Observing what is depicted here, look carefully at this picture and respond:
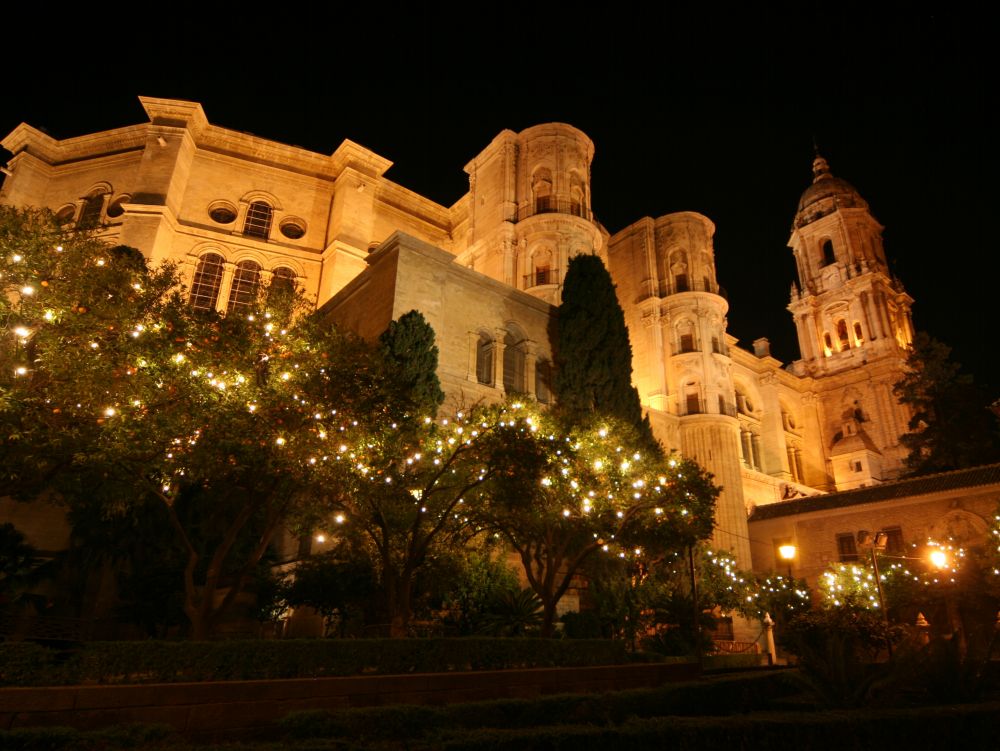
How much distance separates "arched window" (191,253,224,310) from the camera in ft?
97.1

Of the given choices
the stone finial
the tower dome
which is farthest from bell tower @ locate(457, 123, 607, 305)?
the stone finial

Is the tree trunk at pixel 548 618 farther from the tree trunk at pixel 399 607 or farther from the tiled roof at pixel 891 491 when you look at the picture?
the tiled roof at pixel 891 491

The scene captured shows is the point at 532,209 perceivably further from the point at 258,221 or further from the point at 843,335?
the point at 843,335

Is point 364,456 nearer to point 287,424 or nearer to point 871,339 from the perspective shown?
point 287,424

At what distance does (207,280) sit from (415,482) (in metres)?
20.8

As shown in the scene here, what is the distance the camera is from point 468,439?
14875mm

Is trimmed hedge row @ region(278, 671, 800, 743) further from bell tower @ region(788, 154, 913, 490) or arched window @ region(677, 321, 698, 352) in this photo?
bell tower @ region(788, 154, 913, 490)

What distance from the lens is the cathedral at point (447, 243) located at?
81.1ft

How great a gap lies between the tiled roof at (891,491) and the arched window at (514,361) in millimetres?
19119

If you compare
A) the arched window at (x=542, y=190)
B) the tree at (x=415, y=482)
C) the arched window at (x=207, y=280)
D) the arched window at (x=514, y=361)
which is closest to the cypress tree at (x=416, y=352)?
the tree at (x=415, y=482)

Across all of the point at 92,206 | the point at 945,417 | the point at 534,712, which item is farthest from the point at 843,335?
the point at 534,712

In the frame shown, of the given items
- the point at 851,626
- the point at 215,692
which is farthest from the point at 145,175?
the point at 851,626

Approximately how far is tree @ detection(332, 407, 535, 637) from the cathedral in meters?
6.99

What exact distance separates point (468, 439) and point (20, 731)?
9.71 m
